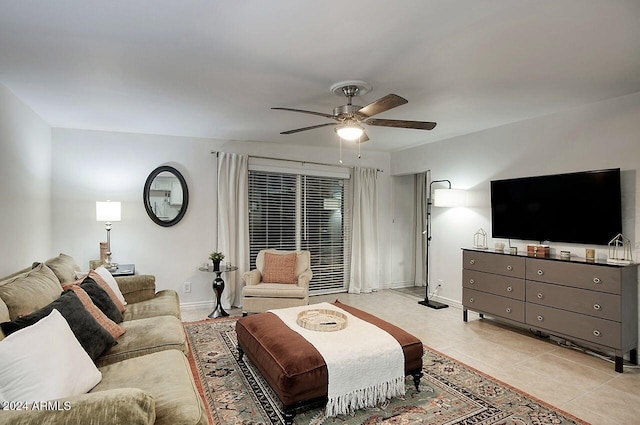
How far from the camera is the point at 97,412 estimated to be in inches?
49.7

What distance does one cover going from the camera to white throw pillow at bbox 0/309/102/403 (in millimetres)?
1355

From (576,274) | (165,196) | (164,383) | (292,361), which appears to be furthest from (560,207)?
(165,196)

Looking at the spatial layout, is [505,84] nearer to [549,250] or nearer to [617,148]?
[617,148]

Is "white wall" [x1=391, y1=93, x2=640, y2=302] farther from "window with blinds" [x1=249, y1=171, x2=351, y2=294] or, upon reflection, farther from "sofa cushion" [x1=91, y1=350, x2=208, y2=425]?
"sofa cushion" [x1=91, y1=350, x2=208, y2=425]

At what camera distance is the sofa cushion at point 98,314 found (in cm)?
228

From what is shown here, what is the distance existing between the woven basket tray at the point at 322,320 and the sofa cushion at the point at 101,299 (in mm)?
1400

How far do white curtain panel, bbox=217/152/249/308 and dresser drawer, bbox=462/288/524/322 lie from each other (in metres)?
3.09

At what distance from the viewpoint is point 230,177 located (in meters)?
5.11

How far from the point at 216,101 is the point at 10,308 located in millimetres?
2294

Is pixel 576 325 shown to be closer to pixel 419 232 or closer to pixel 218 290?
pixel 419 232

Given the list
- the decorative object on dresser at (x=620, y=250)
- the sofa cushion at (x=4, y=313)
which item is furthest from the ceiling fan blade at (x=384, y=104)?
the decorative object on dresser at (x=620, y=250)

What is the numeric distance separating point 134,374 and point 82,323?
0.46 meters

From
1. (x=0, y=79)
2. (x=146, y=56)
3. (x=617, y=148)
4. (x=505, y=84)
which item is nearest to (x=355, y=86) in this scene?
(x=505, y=84)

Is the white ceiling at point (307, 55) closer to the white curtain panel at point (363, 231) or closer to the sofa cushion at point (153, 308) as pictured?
the sofa cushion at point (153, 308)
